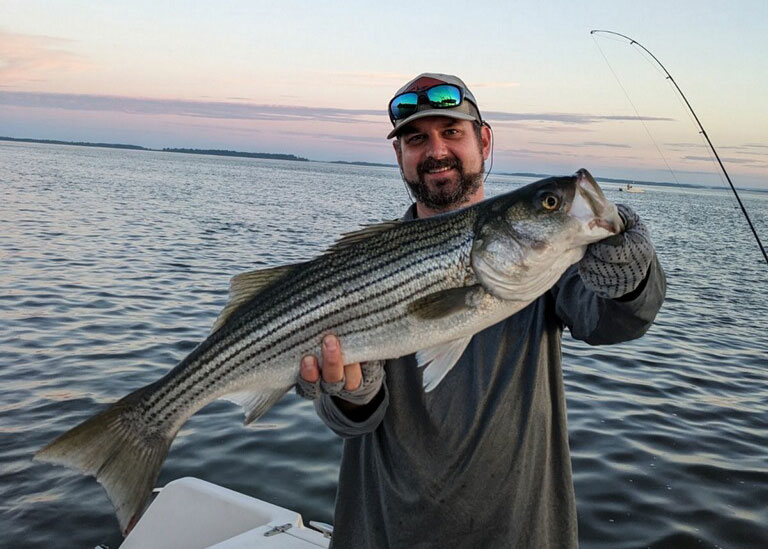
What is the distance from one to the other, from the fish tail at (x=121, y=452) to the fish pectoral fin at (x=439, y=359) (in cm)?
149

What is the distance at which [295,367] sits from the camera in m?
3.77

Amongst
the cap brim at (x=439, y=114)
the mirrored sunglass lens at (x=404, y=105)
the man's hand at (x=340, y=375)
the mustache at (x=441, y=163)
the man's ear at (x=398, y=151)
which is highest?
the mirrored sunglass lens at (x=404, y=105)

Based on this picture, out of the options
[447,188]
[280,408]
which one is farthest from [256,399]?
[280,408]

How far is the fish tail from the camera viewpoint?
138 inches

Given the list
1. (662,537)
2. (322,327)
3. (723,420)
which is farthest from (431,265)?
(723,420)

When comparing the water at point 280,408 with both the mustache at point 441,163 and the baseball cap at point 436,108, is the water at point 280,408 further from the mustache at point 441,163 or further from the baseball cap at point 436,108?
the baseball cap at point 436,108

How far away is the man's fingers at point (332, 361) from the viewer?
360cm

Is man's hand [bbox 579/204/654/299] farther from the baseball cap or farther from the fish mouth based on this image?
the baseball cap

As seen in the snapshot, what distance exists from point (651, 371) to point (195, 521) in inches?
391

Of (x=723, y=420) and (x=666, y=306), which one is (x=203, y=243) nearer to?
(x=666, y=306)

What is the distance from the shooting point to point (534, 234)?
3.52m

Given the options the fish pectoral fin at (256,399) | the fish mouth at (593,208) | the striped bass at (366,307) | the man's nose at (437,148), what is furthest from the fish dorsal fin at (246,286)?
the fish mouth at (593,208)

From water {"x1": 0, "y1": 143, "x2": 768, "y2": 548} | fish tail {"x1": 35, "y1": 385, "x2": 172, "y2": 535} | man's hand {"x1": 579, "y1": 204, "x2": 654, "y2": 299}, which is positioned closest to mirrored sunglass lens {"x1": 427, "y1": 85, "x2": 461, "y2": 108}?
man's hand {"x1": 579, "y1": 204, "x2": 654, "y2": 299}

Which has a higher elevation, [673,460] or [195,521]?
[195,521]
